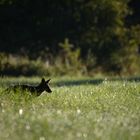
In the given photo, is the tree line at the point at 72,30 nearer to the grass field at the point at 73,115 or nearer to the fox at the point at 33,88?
the grass field at the point at 73,115

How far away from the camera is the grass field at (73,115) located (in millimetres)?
9078

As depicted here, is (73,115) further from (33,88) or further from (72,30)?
(72,30)

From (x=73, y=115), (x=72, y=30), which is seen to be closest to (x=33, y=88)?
(x=73, y=115)

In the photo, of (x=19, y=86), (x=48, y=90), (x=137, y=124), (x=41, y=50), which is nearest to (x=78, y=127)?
(x=137, y=124)

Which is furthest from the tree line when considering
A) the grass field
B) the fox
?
→ the fox

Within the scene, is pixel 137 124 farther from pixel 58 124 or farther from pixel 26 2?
pixel 26 2

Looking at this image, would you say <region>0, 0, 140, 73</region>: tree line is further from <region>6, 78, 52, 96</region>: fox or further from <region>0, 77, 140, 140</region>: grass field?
<region>6, 78, 52, 96</region>: fox

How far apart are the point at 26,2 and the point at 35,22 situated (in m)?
1.10

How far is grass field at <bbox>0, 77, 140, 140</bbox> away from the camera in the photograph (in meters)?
9.08

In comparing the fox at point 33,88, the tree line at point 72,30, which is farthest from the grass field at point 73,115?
the tree line at point 72,30

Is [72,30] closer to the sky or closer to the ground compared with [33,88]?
closer to the sky

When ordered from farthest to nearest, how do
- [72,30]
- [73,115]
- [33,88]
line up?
[72,30], [33,88], [73,115]

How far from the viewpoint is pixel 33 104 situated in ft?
39.7

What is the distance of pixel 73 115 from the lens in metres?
11.0
